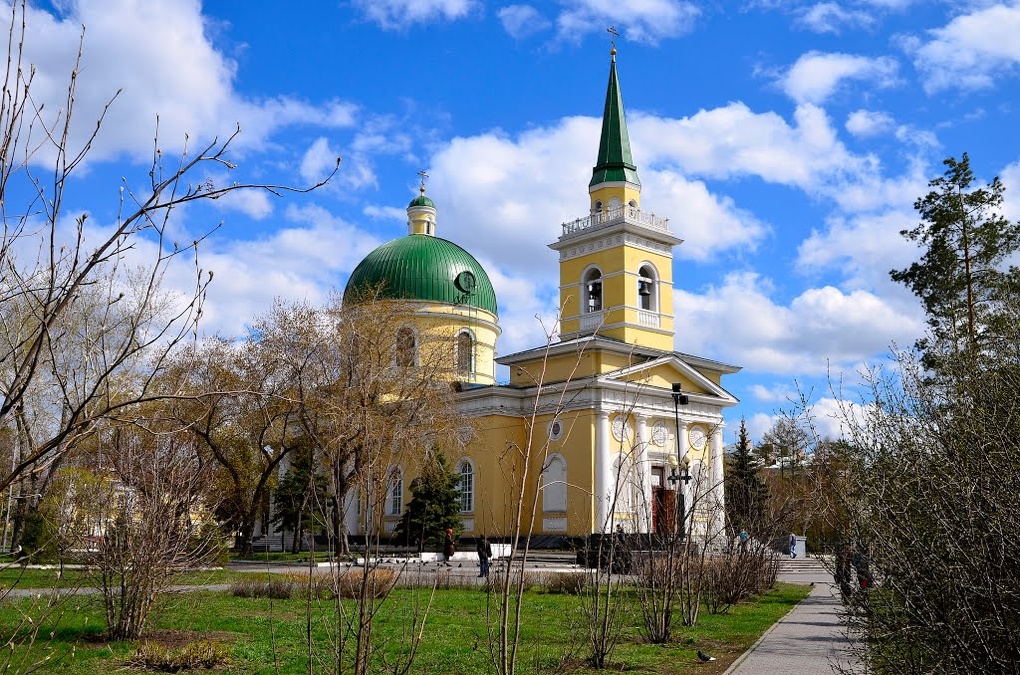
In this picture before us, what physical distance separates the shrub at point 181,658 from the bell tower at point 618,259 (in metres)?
28.8

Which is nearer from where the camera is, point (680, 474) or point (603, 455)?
point (680, 474)

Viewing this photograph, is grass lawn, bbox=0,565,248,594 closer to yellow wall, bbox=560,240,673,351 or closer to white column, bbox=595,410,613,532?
white column, bbox=595,410,613,532

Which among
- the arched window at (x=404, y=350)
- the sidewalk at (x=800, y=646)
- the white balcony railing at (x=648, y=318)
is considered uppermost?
the white balcony railing at (x=648, y=318)

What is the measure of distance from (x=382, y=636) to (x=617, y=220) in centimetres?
2906

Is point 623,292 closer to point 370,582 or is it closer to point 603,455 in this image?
point 603,455

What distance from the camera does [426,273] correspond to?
145 ft

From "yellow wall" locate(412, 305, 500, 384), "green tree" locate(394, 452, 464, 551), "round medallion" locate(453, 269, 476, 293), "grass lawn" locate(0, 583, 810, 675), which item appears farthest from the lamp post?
"round medallion" locate(453, 269, 476, 293)

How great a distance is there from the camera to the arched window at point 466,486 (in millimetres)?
38625

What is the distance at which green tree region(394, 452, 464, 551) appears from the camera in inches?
1344

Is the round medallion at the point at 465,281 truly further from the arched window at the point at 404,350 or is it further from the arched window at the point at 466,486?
the arched window at the point at 466,486

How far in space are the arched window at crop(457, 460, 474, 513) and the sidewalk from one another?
21362 mm

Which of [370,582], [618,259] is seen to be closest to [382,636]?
[370,582]

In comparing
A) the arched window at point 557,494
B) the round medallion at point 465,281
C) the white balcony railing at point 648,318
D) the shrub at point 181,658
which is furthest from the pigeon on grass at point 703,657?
A: the round medallion at point 465,281

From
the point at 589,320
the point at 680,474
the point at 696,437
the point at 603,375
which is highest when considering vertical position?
the point at 589,320
